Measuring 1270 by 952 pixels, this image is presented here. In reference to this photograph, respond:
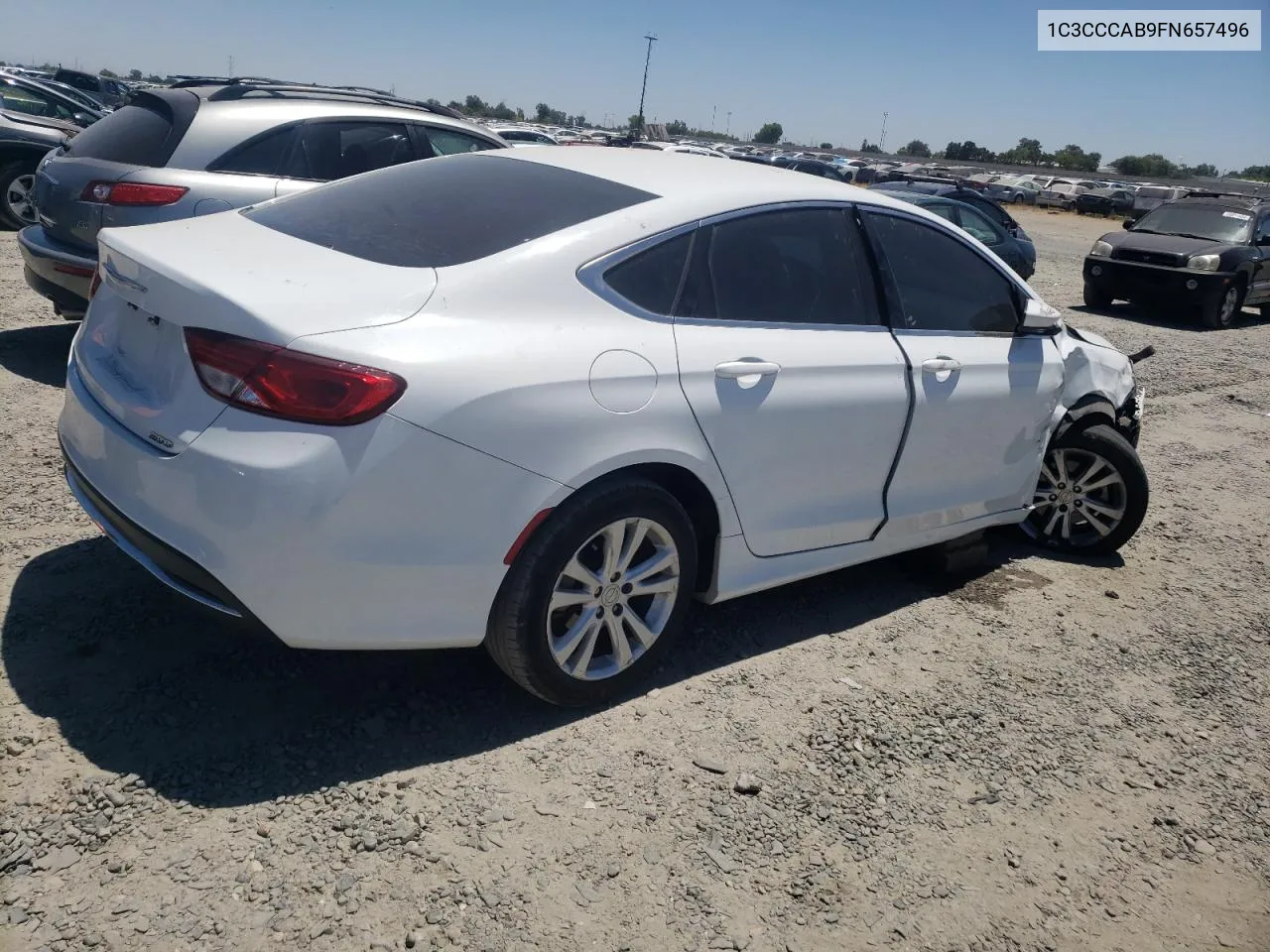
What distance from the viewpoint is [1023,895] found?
2.81 m

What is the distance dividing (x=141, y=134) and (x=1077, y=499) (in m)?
5.51

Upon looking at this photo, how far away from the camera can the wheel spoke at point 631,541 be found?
3.19 m

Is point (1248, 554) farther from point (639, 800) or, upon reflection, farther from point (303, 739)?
point (303, 739)

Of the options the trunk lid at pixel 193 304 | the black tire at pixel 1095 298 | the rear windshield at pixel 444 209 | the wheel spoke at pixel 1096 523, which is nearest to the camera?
the trunk lid at pixel 193 304

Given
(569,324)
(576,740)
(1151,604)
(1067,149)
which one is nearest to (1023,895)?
(576,740)

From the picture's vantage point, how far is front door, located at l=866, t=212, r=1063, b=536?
4031 millimetres

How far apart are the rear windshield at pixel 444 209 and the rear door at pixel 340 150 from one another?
2471mm

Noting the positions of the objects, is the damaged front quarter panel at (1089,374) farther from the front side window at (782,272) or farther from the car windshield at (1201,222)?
the car windshield at (1201,222)

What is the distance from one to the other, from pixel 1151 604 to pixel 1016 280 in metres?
1.64

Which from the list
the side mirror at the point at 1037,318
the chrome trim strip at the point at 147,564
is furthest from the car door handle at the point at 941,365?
the chrome trim strip at the point at 147,564

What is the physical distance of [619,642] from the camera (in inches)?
130

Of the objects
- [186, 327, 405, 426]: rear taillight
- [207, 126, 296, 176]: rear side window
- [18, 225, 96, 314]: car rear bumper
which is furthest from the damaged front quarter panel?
[18, 225, 96, 314]: car rear bumper

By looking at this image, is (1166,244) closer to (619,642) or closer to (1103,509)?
(1103,509)

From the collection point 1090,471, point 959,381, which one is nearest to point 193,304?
point 959,381
